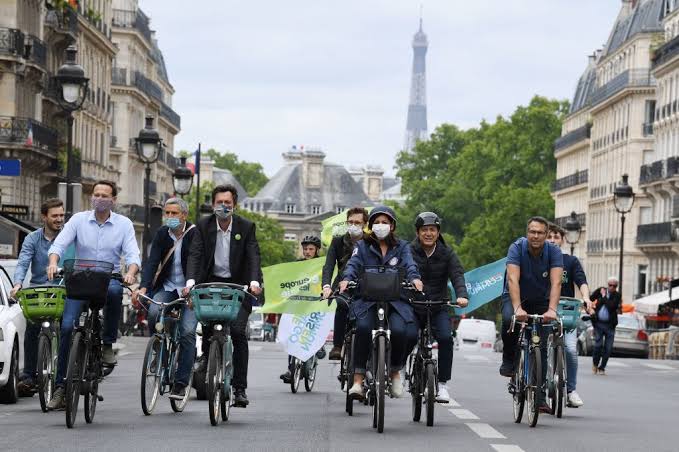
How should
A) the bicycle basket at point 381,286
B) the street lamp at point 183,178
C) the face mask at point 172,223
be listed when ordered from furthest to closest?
1. the street lamp at point 183,178
2. the face mask at point 172,223
3. the bicycle basket at point 381,286

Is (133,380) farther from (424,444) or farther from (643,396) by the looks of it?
(424,444)

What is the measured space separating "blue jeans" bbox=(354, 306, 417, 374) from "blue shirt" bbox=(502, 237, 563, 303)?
58.2 inches

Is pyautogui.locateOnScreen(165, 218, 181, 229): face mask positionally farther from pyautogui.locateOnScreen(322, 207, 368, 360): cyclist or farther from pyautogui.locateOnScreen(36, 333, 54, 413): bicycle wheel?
pyautogui.locateOnScreen(322, 207, 368, 360): cyclist

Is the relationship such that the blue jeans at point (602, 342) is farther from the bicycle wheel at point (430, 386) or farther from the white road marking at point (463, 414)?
the bicycle wheel at point (430, 386)

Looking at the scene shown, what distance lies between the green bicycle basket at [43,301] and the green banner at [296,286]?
217 inches

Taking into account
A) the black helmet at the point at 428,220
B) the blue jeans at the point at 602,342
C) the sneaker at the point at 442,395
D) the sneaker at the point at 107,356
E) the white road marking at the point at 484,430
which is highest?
the black helmet at the point at 428,220

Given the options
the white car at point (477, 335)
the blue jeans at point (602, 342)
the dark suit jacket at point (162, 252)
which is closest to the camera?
the dark suit jacket at point (162, 252)

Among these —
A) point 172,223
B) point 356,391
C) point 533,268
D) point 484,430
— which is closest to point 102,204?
point 172,223

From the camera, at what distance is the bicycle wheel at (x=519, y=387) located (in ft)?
56.2

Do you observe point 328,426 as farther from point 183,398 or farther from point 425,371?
point 183,398

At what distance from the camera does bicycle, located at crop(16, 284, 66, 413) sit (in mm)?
16984

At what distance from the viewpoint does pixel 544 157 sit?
133875mm

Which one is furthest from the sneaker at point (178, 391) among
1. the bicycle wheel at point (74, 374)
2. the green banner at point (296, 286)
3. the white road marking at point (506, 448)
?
the green banner at point (296, 286)

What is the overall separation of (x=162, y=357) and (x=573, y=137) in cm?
10704
